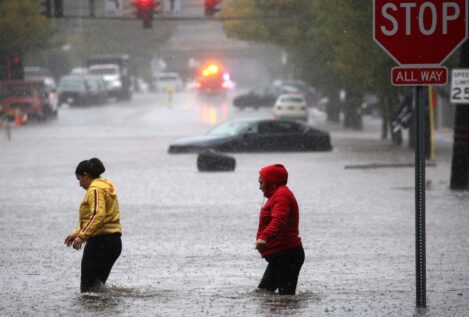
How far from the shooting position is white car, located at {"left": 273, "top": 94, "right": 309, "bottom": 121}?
61.5 meters

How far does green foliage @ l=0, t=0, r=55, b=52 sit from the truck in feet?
56.9

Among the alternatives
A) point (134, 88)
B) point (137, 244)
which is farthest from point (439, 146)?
point (134, 88)

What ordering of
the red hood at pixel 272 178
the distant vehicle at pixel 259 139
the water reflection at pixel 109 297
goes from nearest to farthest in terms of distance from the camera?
1. the water reflection at pixel 109 297
2. the red hood at pixel 272 178
3. the distant vehicle at pixel 259 139

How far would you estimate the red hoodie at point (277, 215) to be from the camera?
34.6ft

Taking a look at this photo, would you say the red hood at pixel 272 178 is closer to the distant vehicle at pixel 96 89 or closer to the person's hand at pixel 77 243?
the person's hand at pixel 77 243

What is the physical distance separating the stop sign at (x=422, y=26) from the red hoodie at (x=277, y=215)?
1.45m

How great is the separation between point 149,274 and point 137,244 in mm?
2967

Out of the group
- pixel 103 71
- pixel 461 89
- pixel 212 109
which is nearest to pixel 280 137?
pixel 461 89

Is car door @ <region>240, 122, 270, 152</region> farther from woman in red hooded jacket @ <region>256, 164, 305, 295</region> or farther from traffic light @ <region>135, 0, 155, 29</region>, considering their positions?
woman in red hooded jacket @ <region>256, 164, 305, 295</region>

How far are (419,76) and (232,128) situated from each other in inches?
1150

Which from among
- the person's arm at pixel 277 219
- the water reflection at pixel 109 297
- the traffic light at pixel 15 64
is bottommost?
the traffic light at pixel 15 64

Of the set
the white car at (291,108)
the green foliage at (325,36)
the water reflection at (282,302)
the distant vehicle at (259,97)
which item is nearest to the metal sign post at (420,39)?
the water reflection at (282,302)

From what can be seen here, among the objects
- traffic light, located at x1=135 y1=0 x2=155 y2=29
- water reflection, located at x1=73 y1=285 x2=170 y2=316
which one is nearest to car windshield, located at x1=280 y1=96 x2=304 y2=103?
traffic light, located at x1=135 y1=0 x2=155 y2=29

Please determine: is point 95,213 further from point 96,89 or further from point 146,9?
point 96,89
